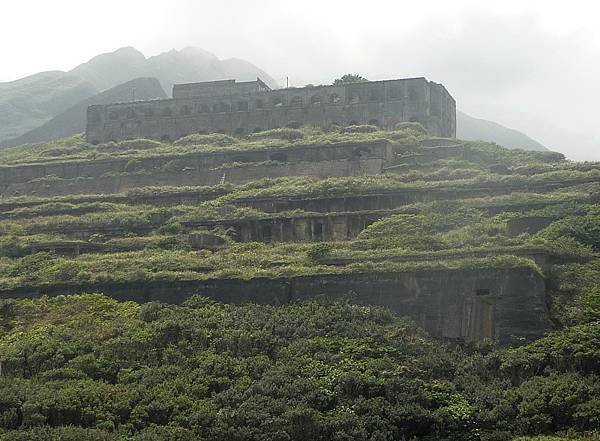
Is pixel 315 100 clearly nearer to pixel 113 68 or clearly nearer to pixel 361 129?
pixel 361 129

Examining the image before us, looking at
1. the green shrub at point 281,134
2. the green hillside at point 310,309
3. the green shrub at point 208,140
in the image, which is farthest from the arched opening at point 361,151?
the green shrub at point 208,140

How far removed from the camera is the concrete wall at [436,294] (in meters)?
20.5

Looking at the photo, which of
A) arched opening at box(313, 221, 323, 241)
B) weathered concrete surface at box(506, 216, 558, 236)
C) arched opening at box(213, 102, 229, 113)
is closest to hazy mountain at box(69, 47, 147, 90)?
arched opening at box(213, 102, 229, 113)

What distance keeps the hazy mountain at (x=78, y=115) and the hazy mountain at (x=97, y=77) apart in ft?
44.0

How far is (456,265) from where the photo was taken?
2186cm

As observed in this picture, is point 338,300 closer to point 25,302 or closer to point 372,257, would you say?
point 372,257

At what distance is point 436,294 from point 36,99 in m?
85.1

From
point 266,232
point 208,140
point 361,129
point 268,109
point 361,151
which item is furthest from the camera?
point 268,109

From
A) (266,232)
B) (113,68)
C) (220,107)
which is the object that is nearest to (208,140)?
(220,107)

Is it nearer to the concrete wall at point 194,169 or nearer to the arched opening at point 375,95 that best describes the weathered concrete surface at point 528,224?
the concrete wall at point 194,169

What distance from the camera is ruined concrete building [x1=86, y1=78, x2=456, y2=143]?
151ft

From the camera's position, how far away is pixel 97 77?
109m

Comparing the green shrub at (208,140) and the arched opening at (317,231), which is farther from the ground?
the green shrub at (208,140)

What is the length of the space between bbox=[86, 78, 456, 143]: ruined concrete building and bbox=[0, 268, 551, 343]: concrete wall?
2445cm
